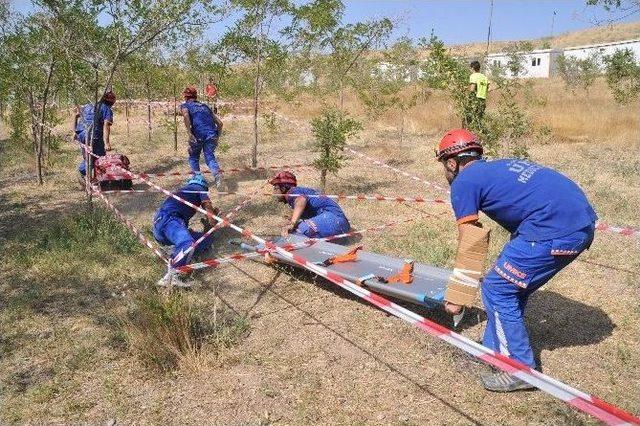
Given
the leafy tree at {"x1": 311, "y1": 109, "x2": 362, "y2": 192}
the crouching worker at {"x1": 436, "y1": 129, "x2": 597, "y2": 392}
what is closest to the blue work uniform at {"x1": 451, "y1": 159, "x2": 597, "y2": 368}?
the crouching worker at {"x1": 436, "y1": 129, "x2": 597, "y2": 392}

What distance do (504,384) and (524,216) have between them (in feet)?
3.45

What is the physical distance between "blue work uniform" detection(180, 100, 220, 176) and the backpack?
1.15 metres

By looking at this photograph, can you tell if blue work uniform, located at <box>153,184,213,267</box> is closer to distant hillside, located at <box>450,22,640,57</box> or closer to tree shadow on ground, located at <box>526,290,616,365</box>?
tree shadow on ground, located at <box>526,290,616,365</box>

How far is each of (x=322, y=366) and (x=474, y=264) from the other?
128cm

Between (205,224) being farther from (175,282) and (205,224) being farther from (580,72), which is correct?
(580,72)

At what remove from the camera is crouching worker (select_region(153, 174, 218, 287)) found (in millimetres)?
5266

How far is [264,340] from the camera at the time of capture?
13.2 feet

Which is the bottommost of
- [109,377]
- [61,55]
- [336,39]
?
[109,377]

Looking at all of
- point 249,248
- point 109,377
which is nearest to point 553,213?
point 109,377

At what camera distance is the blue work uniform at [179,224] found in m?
5.28

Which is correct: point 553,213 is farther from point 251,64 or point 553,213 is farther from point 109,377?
point 251,64

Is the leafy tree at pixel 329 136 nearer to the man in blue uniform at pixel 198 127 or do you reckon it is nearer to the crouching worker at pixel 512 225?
the man in blue uniform at pixel 198 127

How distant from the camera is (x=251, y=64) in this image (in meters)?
11.1

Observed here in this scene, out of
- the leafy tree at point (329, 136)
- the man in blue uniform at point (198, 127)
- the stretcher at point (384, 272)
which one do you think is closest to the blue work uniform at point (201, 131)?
the man in blue uniform at point (198, 127)
